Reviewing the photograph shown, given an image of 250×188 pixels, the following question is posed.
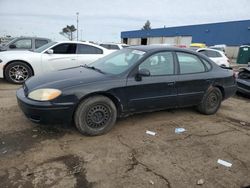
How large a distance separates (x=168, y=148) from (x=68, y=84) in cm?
187

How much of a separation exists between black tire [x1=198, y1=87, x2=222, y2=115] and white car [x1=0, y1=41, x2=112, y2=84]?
176 inches

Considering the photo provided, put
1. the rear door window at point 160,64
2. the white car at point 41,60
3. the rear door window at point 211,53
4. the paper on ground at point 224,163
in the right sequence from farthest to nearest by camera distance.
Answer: the rear door window at point 211,53, the white car at point 41,60, the rear door window at point 160,64, the paper on ground at point 224,163

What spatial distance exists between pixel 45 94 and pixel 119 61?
1.67m

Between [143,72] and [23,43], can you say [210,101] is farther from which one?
[23,43]

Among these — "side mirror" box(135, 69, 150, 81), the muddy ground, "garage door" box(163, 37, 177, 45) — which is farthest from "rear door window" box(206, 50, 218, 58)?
"garage door" box(163, 37, 177, 45)

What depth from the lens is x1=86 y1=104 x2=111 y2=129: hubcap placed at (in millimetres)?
4152

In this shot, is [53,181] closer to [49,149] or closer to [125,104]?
[49,149]

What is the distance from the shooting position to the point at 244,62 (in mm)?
23594

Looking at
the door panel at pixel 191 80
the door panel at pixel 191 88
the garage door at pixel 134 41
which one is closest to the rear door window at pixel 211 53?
the door panel at pixel 191 80

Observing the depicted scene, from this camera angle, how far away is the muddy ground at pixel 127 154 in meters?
3.10

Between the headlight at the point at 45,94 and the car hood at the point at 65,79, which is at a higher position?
the car hood at the point at 65,79

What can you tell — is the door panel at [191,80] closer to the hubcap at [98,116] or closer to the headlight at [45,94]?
the hubcap at [98,116]

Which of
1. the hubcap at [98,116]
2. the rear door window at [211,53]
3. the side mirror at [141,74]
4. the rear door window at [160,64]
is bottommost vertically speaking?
the hubcap at [98,116]

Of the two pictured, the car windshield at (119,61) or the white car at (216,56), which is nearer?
the car windshield at (119,61)
